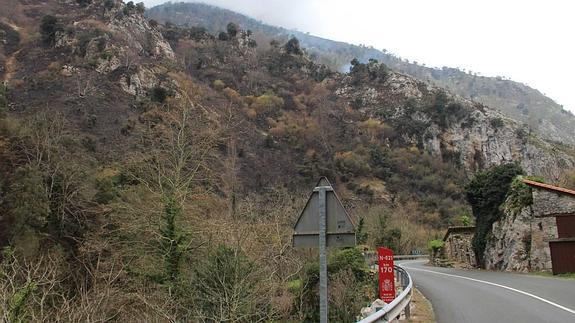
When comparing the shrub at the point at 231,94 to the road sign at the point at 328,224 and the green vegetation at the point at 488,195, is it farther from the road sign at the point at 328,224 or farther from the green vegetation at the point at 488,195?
the road sign at the point at 328,224

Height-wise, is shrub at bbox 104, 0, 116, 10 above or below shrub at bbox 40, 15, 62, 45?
above

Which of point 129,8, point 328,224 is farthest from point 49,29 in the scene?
point 328,224

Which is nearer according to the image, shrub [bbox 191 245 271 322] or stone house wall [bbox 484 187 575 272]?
shrub [bbox 191 245 271 322]

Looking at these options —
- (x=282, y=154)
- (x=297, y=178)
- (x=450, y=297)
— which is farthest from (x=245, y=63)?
(x=450, y=297)

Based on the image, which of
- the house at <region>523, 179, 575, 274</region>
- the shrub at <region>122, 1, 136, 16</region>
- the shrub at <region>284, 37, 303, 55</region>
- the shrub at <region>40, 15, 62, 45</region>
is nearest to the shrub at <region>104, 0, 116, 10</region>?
the shrub at <region>122, 1, 136, 16</region>

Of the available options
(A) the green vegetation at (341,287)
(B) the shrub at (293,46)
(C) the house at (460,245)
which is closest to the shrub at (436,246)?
(C) the house at (460,245)

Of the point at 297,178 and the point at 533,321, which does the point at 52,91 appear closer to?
the point at 297,178

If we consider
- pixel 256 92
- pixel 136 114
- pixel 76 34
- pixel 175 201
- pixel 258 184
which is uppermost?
→ pixel 76 34

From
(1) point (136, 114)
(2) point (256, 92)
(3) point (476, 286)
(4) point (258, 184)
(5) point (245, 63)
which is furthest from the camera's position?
(5) point (245, 63)

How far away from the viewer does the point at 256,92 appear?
297ft

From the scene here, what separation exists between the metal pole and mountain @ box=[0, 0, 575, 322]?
751 centimetres

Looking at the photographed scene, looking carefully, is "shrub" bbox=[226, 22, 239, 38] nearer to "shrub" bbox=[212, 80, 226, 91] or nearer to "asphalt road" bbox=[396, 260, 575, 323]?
"shrub" bbox=[212, 80, 226, 91]

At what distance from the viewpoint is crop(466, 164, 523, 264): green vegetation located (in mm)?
27766

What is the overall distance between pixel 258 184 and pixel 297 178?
30.1 ft
